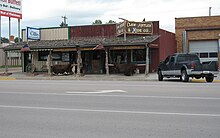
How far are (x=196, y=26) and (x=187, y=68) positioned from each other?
54.8 ft

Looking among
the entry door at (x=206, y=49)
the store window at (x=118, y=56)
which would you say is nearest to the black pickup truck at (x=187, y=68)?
the store window at (x=118, y=56)

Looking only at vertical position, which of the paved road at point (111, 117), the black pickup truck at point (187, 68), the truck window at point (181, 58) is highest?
the truck window at point (181, 58)

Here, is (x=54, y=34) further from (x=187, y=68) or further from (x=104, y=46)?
(x=187, y=68)

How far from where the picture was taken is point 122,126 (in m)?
7.59

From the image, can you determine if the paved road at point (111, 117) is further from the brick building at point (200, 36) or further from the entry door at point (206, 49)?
the entry door at point (206, 49)

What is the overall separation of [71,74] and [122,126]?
76.1ft

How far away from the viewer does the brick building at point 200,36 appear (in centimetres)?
3500

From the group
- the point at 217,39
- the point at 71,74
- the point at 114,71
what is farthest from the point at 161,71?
the point at 217,39

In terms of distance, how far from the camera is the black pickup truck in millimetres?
20203

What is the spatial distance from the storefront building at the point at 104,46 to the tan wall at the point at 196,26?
2.42m

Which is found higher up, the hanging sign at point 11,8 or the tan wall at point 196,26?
the hanging sign at point 11,8

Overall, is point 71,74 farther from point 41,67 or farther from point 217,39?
point 217,39

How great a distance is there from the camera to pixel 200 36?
1395 inches

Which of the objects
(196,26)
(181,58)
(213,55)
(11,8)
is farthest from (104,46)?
(11,8)
